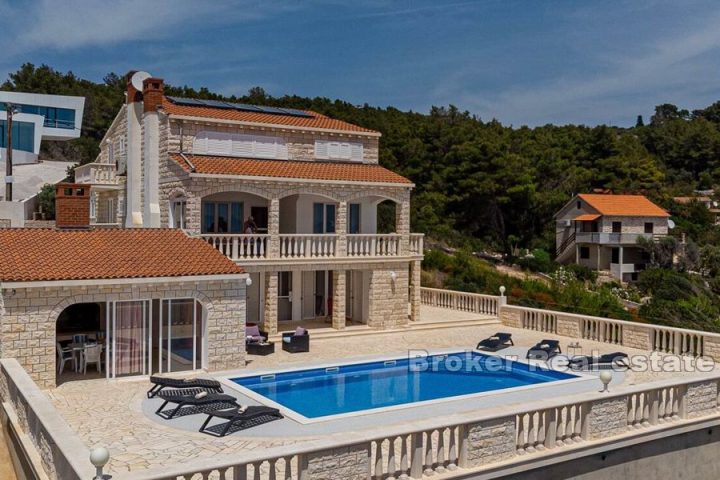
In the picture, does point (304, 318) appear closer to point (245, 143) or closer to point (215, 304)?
point (245, 143)

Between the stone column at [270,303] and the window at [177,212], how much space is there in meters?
4.04

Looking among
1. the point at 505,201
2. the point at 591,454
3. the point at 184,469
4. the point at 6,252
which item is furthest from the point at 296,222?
the point at 505,201

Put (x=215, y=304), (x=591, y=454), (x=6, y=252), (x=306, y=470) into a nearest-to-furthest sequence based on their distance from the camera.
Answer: (x=306, y=470) → (x=591, y=454) → (x=6, y=252) → (x=215, y=304)

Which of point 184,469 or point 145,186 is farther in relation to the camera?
point 145,186

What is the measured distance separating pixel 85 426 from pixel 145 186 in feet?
51.3

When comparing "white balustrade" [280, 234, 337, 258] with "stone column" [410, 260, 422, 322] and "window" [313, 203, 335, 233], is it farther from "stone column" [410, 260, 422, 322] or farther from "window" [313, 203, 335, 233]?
"stone column" [410, 260, 422, 322]

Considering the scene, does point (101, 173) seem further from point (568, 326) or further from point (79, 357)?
point (568, 326)

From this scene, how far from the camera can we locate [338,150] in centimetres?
2923

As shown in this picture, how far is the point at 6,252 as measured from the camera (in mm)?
17281

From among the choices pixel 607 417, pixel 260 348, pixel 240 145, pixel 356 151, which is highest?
pixel 356 151

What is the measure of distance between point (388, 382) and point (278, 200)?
925cm

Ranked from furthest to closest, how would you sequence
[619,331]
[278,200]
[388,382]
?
[278,200]
[619,331]
[388,382]

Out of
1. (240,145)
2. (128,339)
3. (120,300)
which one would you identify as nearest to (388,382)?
(128,339)

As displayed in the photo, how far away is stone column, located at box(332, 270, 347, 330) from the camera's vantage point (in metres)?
25.9
